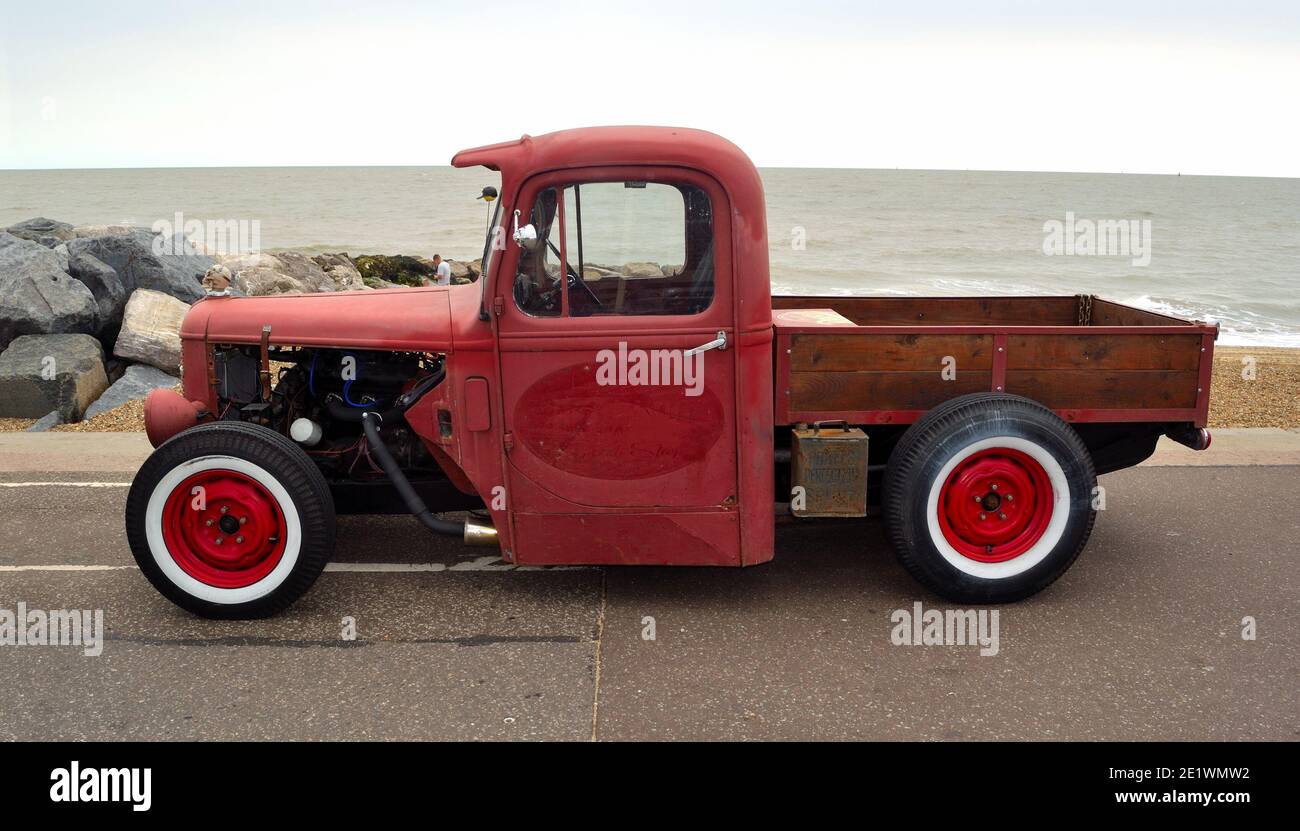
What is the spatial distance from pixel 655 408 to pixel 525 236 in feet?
3.08

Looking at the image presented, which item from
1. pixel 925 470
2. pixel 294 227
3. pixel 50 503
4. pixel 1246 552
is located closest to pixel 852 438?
pixel 925 470

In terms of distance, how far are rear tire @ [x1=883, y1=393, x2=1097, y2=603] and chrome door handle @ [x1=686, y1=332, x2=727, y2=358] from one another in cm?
98

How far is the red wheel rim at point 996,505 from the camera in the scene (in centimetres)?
463

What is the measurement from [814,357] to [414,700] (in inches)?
89.4

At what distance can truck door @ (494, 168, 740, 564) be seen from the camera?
4.36 meters

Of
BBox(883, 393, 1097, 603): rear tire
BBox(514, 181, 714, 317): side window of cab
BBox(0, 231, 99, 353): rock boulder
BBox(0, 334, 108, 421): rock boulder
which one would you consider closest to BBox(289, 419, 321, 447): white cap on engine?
BBox(514, 181, 714, 317): side window of cab

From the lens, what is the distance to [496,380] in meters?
4.46

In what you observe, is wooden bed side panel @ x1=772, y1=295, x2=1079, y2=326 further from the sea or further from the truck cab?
the truck cab

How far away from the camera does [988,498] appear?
465cm

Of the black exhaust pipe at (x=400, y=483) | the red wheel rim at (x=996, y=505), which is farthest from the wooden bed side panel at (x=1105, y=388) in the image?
the black exhaust pipe at (x=400, y=483)

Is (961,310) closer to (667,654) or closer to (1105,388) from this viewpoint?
(1105,388)

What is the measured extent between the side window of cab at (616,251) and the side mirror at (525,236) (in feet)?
0.16

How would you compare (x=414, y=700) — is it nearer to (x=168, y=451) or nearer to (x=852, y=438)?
(x=168, y=451)

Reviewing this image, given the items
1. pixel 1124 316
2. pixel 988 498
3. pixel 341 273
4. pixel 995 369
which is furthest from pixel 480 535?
pixel 341 273
